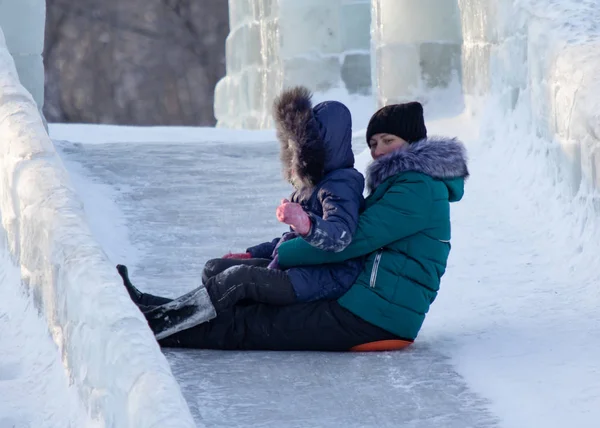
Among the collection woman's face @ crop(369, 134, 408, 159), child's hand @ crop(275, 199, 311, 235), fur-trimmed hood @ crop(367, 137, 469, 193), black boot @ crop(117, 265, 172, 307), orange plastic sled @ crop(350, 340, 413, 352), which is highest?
woman's face @ crop(369, 134, 408, 159)

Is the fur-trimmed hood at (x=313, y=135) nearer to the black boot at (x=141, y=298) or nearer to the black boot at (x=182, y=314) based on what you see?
the black boot at (x=182, y=314)

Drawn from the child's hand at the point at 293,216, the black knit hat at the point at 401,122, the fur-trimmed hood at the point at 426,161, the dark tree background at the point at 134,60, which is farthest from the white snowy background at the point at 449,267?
the dark tree background at the point at 134,60

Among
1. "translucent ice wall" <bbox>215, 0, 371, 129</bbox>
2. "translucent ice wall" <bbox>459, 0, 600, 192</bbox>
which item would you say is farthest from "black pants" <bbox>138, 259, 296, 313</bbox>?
"translucent ice wall" <bbox>215, 0, 371, 129</bbox>

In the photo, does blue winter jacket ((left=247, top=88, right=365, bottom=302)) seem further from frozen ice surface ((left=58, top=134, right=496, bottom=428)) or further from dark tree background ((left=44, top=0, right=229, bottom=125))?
dark tree background ((left=44, top=0, right=229, bottom=125))

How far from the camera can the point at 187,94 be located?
24.4 metres

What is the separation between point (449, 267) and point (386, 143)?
130 centimetres

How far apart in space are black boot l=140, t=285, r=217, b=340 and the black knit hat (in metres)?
0.79

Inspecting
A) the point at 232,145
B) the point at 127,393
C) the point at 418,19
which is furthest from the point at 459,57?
the point at 127,393

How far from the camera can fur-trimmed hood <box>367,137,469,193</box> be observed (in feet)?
12.6

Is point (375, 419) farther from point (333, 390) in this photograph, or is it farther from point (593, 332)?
point (593, 332)

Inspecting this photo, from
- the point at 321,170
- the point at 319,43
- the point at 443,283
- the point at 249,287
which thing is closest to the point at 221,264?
the point at 249,287

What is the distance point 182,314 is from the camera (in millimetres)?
3805

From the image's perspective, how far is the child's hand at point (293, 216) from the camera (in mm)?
3537

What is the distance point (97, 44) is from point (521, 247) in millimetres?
19915
